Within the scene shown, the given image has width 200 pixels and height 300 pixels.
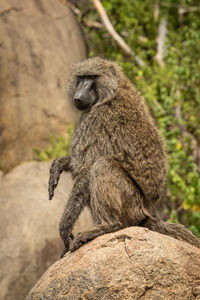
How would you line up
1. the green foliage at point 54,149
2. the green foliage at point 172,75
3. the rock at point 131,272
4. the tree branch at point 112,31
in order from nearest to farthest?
the rock at point 131,272 < the green foliage at point 172,75 < the green foliage at point 54,149 < the tree branch at point 112,31

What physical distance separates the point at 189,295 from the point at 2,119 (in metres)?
6.31

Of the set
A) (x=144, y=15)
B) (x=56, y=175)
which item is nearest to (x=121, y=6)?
(x=144, y=15)

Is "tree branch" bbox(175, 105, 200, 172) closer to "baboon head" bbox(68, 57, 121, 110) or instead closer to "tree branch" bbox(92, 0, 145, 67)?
"tree branch" bbox(92, 0, 145, 67)

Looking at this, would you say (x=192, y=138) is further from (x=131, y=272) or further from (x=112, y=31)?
(x=131, y=272)

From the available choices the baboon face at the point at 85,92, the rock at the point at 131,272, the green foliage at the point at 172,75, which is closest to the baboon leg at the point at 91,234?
the rock at the point at 131,272

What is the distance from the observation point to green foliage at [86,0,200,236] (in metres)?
8.80

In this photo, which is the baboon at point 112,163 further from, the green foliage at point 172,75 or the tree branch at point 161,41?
the tree branch at point 161,41

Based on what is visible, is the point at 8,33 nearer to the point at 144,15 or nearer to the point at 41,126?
the point at 41,126

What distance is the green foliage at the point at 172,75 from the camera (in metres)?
8.80

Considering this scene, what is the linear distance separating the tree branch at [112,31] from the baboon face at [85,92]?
18.2 feet

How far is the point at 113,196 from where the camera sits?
4.72 meters

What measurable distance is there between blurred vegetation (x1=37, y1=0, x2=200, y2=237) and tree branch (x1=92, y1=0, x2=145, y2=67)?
0.41 feet

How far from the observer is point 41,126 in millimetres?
9812

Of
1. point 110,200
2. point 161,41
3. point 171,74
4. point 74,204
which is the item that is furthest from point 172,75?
point 110,200
